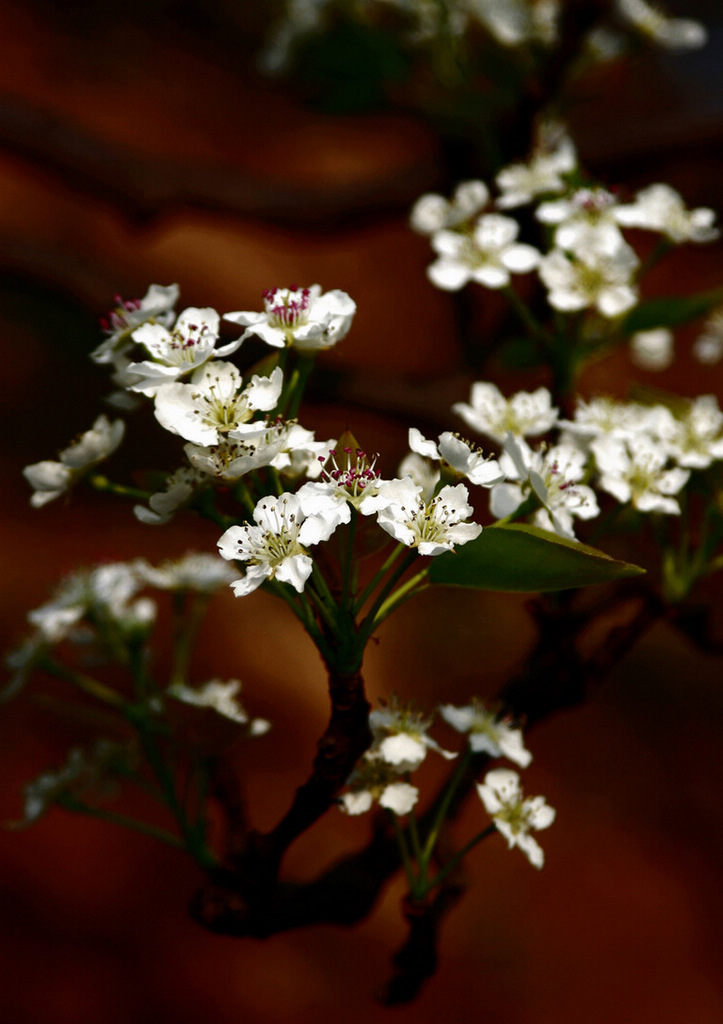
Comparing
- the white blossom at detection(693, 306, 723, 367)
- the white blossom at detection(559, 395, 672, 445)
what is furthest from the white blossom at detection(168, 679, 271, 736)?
the white blossom at detection(693, 306, 723, 367)

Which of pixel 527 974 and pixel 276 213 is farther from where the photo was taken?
pixel 527 974

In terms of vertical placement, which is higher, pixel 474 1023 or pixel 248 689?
pixel 248 689

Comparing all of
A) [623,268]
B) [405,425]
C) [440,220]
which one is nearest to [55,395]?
[405,425]

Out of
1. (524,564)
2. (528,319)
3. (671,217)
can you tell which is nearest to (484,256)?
(528,319)

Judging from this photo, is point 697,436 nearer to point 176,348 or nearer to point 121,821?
point 176,348

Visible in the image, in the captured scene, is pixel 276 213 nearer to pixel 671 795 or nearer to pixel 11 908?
pixel 11 908

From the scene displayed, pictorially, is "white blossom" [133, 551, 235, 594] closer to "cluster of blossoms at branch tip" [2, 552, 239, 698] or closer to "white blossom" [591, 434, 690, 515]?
"cluster of blossoms at branch tip" [2, 552, 239, 698]

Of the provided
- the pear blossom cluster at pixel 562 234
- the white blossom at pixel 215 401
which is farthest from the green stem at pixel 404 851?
the pear blossom cluster at pixel 562 234
